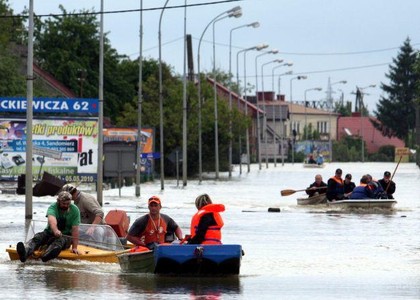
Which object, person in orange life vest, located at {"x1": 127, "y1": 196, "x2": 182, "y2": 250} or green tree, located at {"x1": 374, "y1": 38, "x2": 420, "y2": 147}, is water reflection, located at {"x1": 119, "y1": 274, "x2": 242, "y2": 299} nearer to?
person in orange life vest, located at {"x1": 127, "y1": 196, "x2": 182, "y2": 250}

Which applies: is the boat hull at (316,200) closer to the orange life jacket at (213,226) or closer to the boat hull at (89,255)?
the boat hull at (89,255)

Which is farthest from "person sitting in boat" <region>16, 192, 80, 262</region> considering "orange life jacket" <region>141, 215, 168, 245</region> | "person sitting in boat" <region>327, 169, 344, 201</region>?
"person sitting in boat" <region>327, 169, 344, 201</region>

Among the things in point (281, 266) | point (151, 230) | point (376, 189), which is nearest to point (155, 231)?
point (151, 230)

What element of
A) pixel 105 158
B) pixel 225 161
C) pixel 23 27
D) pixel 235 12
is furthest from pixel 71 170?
pixel 23 27

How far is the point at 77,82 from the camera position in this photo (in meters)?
122

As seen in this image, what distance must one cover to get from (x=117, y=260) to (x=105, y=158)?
35846mm

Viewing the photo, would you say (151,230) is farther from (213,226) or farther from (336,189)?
(336,189)

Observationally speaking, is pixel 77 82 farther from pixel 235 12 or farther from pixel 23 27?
pixel 235 12

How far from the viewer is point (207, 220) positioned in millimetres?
21734

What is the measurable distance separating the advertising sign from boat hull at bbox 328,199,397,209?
16509mm

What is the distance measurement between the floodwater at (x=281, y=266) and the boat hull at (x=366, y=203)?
0.77 feet

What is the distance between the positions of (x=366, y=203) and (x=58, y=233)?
77.6 feet

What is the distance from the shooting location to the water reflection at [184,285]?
65.1 ft

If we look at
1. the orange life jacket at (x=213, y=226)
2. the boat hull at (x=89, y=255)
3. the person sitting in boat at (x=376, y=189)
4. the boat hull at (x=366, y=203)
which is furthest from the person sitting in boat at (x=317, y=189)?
the orange life jacket at (x=213, y=226)
